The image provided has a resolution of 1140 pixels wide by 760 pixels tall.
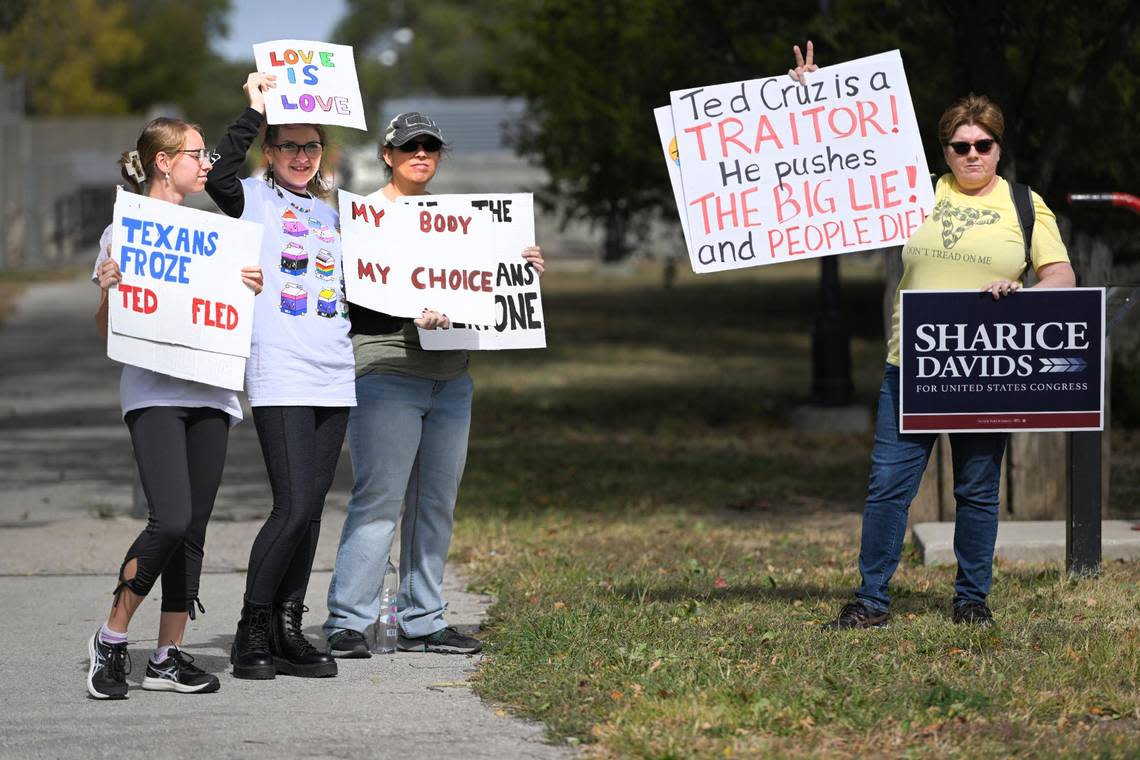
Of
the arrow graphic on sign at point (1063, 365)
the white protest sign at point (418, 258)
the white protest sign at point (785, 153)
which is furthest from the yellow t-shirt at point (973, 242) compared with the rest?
the white protest sign at point (418, 258)

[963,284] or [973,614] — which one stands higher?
[963,284]

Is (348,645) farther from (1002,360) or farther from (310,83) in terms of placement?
(1002,360)

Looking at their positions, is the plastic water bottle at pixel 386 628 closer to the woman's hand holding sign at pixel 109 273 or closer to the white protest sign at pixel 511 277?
the white protest sign at pixel 511 277

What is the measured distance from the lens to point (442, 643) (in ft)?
22.2

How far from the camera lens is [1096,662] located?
20.3 ft

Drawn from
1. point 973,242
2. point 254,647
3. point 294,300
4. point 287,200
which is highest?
point 287,200

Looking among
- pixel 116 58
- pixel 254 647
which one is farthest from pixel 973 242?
pixel 116 58

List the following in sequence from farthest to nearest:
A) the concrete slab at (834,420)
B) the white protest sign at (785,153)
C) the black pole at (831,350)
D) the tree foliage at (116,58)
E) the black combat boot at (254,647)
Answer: the tree foliage at (116,58), the black pole at (831,350), the concrete slab at (834,420), the white protest sign at (785,153), the black combat boot at (254,647)

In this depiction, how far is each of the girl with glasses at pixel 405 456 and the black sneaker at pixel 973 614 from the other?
6.15 feet

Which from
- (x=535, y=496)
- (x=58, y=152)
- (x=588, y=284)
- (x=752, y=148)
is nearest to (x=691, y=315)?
(x=588, y=284)

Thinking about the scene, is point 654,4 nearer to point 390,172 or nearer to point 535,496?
point 535,496

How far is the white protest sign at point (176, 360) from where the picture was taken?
5828 millimetres

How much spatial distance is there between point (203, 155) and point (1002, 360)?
10.3 ft

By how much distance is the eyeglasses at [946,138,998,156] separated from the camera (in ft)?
21.5
